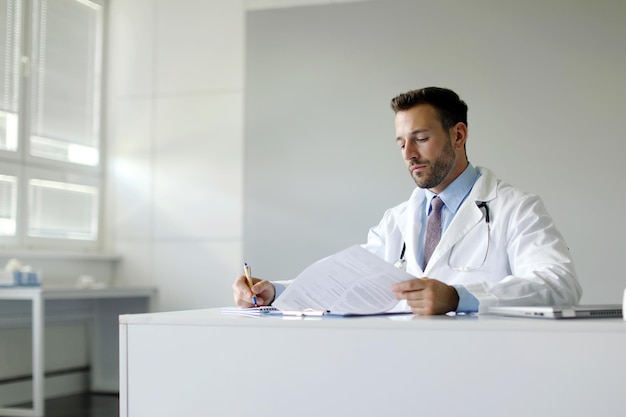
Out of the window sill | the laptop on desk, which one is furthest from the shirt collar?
the window sill

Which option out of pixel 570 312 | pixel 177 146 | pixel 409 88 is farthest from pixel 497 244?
pixel 177 146

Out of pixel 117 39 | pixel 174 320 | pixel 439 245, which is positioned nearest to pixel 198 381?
pixel 174 320

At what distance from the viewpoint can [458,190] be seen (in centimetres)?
232

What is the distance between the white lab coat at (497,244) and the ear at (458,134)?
0.40ft

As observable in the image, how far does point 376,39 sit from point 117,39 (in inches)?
67.6

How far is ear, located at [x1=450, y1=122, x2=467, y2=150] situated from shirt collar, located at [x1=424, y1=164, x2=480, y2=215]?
8 centimetres

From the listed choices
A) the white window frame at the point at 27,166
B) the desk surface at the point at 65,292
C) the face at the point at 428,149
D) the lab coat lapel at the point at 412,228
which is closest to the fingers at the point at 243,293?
the lab coat lapel at the point at 412,228

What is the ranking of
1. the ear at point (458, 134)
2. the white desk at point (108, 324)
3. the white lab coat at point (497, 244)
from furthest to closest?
the white desk at point (108, 324)
the ear at point (458, 134)
the white lab coat at point (497, 244)

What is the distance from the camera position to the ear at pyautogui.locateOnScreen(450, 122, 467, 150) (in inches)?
94.9

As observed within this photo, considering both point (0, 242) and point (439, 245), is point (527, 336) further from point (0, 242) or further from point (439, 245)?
point (0, 242)

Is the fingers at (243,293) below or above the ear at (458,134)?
below

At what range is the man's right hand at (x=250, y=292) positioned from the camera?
2.03 metres

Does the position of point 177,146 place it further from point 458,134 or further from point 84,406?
point 458,134

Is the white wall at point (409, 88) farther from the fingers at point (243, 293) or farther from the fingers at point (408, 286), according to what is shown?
the fingers at point (408, 286)
